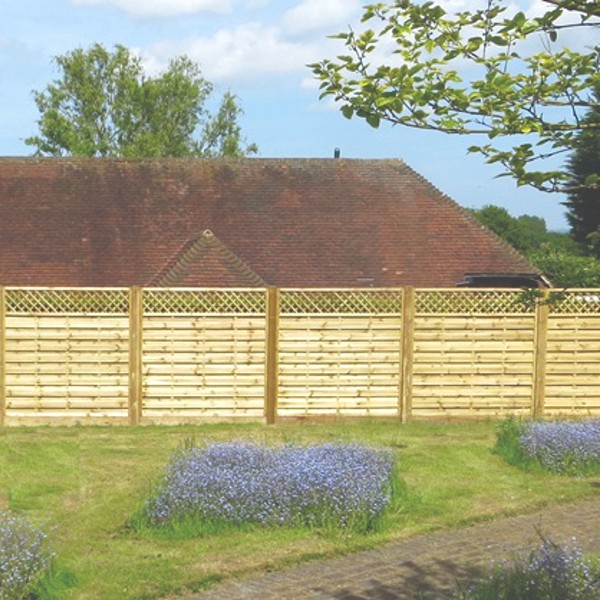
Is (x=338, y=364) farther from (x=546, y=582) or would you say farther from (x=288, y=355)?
(x=546, y=582)

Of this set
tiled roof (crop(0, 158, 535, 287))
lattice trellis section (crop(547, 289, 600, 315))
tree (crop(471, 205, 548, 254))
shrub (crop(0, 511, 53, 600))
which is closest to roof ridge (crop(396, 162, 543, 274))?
tiled roof (crop(0, 158, 535, 287))

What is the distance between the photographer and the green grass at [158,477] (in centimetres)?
692

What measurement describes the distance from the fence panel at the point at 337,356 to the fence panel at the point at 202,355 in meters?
0.39

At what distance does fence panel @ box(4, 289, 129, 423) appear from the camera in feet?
41.4

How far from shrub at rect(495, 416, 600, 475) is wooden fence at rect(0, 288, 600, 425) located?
7.88 ft

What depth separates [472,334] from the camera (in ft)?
43.5

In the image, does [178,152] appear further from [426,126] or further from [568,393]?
[426,126]

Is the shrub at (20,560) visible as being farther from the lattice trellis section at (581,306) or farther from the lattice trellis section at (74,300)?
the lattice trellis section at (581,306)

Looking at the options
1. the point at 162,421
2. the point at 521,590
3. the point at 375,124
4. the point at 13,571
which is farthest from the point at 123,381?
the point at 375,124

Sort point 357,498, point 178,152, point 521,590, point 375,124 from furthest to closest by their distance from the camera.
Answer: point 178,152
point 357,498
point 521,590
point 375,124

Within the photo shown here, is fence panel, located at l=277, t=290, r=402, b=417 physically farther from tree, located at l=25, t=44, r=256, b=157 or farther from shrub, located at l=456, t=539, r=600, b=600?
tree, located at l=25, t=44, r=256, b=157

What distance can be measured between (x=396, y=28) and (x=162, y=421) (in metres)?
9.60

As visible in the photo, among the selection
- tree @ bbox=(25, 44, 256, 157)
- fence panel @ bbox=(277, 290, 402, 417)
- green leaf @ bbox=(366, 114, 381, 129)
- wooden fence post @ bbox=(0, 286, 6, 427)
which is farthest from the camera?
tree @ bbox=(25, 44, 256, 157)

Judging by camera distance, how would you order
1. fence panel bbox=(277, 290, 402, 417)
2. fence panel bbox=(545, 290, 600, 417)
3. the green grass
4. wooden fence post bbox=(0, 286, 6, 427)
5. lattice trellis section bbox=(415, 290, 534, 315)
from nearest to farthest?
the green grass, wooden fence post bbox=(0, 286, 6, 427), fence panel bbox=(277, 290, 402, 417), lattice trellis section bbox=(415, 290, 534, 315), fence panel bbox=(545, 290, 600, 417)
